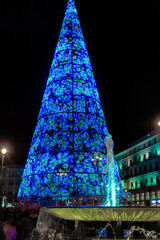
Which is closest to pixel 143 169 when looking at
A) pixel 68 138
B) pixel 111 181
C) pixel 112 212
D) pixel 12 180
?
pixel 68 138

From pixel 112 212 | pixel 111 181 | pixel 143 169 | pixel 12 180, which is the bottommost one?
pixel 112 212

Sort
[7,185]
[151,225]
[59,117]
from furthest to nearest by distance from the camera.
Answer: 1. [7,185]
2. [59,117]
3. [151,225]

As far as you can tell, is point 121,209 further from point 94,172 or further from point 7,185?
point 7,185

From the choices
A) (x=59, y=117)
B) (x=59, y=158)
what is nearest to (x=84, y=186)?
(x=59, y=158)

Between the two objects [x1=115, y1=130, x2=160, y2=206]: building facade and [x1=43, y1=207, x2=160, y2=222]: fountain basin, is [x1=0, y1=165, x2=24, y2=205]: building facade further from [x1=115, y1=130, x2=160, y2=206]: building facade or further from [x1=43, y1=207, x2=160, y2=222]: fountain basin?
[x1=43, y1=207, x2=160, y2=222]: fountain basin

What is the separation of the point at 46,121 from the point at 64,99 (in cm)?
195

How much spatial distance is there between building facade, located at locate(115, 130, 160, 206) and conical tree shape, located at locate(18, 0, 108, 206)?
21.6 metres

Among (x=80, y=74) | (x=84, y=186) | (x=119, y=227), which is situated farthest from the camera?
(x=80, y=74)

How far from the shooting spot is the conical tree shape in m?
16.6

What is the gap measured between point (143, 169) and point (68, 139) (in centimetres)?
3055

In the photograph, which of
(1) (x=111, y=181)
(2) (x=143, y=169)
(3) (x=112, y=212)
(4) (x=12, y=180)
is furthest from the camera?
(4) (x=12, y=180)

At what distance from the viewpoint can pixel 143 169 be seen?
1788 inches

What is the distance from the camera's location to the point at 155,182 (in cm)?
4028

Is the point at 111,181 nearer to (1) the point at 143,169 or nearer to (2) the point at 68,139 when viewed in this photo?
(2) the point at 68,139
